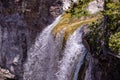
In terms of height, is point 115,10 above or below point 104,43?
above

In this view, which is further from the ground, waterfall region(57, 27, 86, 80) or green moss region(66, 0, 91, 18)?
green moss region(66, 0, 91, 18)

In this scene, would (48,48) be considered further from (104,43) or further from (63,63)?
(104,43)

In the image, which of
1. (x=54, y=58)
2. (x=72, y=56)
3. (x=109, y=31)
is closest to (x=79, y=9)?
(x=54, y=58)

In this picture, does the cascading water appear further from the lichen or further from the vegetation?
the vegetation

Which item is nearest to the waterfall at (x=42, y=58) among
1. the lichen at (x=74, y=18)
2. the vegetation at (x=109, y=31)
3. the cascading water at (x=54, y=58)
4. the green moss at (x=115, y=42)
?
the cascading water at (x=54, y=58)

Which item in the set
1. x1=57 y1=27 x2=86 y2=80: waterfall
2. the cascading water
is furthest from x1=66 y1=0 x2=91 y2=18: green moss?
x1=57 y1=27 x2=86 y2=80: waterfall

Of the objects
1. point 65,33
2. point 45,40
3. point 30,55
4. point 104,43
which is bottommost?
point 30,55

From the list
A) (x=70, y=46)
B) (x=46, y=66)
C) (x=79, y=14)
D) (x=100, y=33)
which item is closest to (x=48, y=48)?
(x=46, y=66)
